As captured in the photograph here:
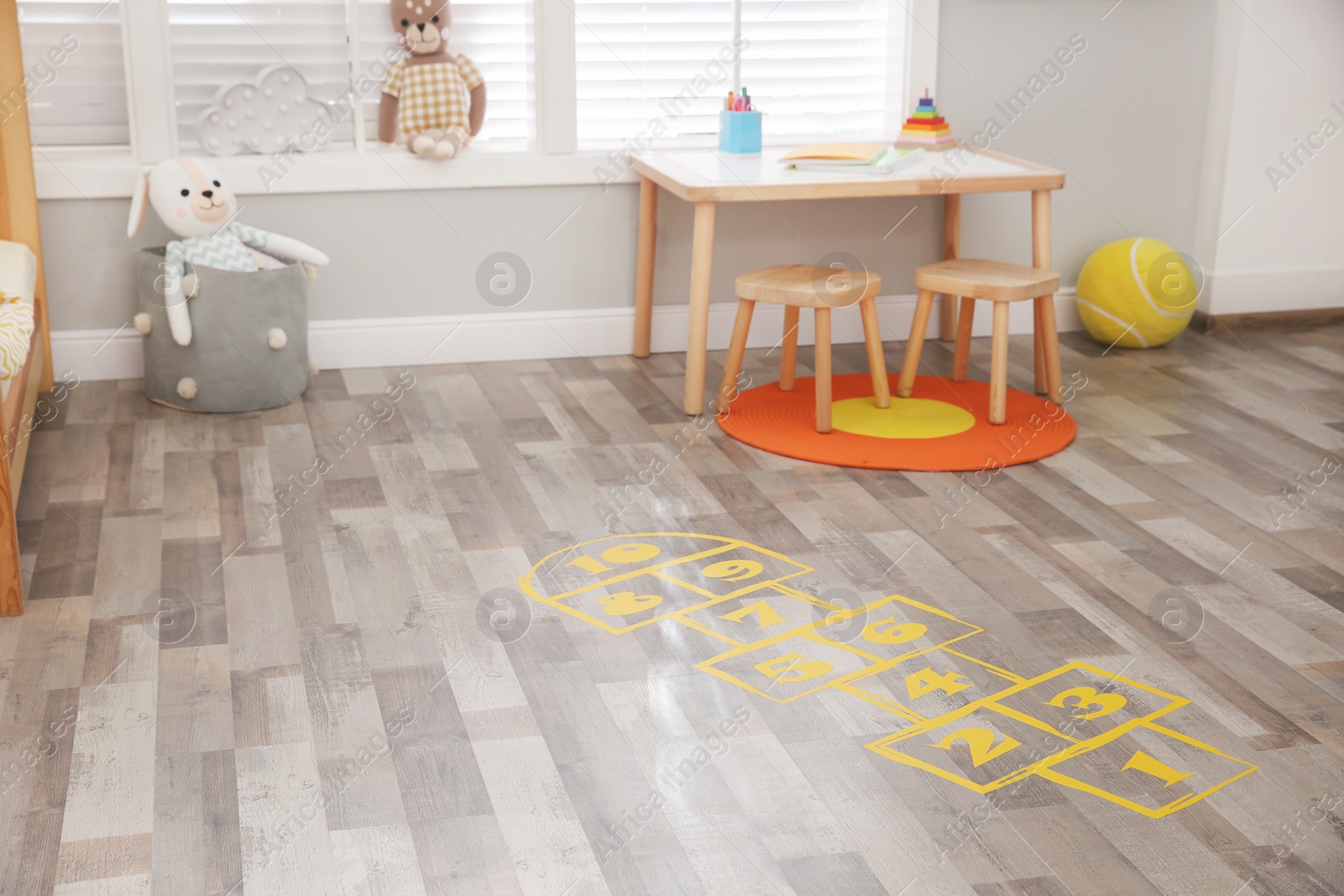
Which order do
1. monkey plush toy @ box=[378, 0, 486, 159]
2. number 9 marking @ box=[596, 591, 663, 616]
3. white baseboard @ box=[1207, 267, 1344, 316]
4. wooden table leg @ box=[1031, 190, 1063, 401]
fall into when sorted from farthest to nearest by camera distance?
white baseboard @ box=[1207, 267, 1344, 316] → monkey plush toy @ box=[378, 0, 486, 159] → wooden table leg @ box=[1031, 190, 1063, 401] → number 9 marking @ box=[596, 591, 663, 616]

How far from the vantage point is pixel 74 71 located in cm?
352

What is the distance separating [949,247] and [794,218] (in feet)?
1.60

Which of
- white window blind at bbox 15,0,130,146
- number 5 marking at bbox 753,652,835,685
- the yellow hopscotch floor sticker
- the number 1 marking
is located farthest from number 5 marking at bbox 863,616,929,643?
white window blind at bbox 15,0,130,146

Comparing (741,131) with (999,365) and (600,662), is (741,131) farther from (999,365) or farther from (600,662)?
(600,662)

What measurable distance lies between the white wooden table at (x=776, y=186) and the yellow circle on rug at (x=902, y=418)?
0.36m

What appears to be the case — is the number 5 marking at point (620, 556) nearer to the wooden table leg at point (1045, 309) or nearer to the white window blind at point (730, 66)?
the wooden table leg at point (1045, 309)

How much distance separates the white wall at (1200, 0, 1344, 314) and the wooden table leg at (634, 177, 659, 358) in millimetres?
1851

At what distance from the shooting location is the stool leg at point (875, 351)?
3.34 meters

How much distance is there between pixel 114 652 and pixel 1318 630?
2.05 m

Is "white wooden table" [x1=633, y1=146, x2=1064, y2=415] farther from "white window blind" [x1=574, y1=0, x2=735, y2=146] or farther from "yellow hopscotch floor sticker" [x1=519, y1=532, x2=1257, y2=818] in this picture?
"yellow hopscotch floor sticker" [x1=519, y1=532, x2=1257, y2=818]

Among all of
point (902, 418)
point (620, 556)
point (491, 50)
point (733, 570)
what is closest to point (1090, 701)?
point (733, 570)

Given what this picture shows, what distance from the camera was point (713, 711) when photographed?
2.03m

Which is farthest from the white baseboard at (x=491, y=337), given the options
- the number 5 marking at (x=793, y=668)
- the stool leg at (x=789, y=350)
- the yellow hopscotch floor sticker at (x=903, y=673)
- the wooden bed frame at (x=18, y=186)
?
the number 5 marking at (x=793, y=668)

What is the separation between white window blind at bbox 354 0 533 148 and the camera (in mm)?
3688
